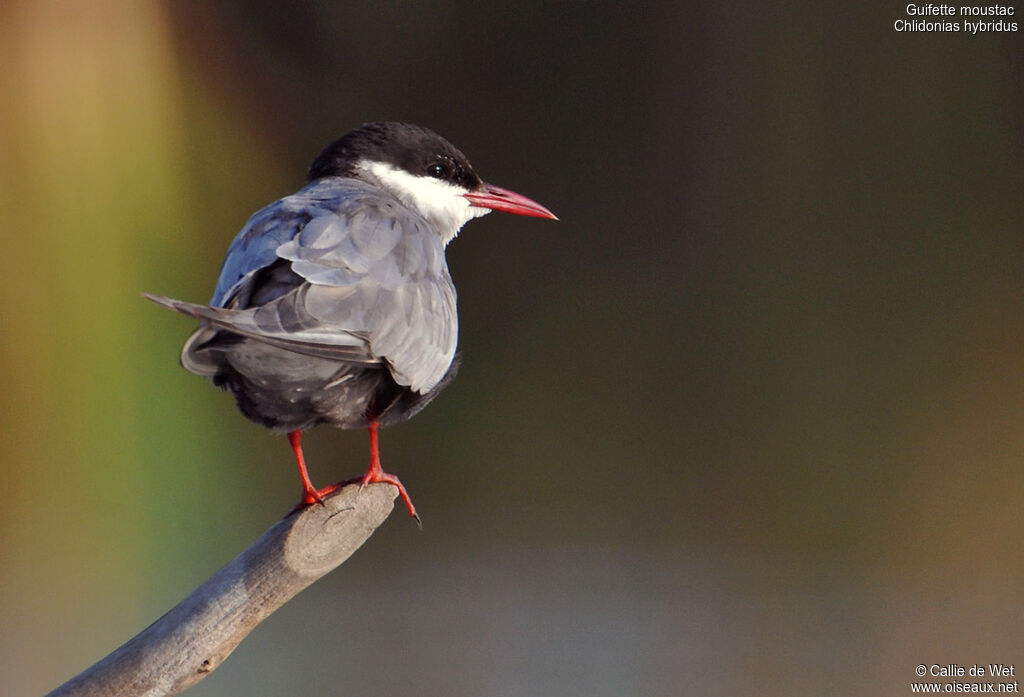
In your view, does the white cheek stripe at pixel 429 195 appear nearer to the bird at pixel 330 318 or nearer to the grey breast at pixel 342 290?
the bird at pixel 330 318

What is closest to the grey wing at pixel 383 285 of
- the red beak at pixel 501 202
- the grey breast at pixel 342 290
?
the grey breast at pixel 342 290

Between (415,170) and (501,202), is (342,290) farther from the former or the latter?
(501,202)

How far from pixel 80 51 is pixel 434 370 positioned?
2362 mm

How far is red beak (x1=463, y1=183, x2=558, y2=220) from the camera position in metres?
1.90

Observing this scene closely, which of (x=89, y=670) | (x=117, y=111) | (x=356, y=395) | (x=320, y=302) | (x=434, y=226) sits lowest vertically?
(x=89, y=670)

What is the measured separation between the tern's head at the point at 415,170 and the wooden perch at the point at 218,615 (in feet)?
2.25

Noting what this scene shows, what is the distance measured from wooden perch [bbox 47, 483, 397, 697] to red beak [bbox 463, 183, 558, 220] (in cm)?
77

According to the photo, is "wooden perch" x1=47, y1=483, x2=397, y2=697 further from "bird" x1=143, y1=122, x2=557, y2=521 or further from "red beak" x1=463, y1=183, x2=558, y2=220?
"red beak" x1=463, y1=183, x2=558, y2=220

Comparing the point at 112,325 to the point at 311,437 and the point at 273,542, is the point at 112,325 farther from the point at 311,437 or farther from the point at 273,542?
the point at 273,542

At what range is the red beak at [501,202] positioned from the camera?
6.25ft

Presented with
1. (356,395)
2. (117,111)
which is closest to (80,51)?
(117,111)

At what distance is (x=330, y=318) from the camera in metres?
1.20

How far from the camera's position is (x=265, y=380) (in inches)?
48.6

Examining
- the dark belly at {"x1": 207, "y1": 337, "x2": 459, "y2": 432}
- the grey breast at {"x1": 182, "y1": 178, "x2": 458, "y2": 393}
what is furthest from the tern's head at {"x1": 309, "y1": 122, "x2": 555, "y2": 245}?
the dark belly at {"x1": 207, "y1": 337, "x2": 459, "y2": 432}
